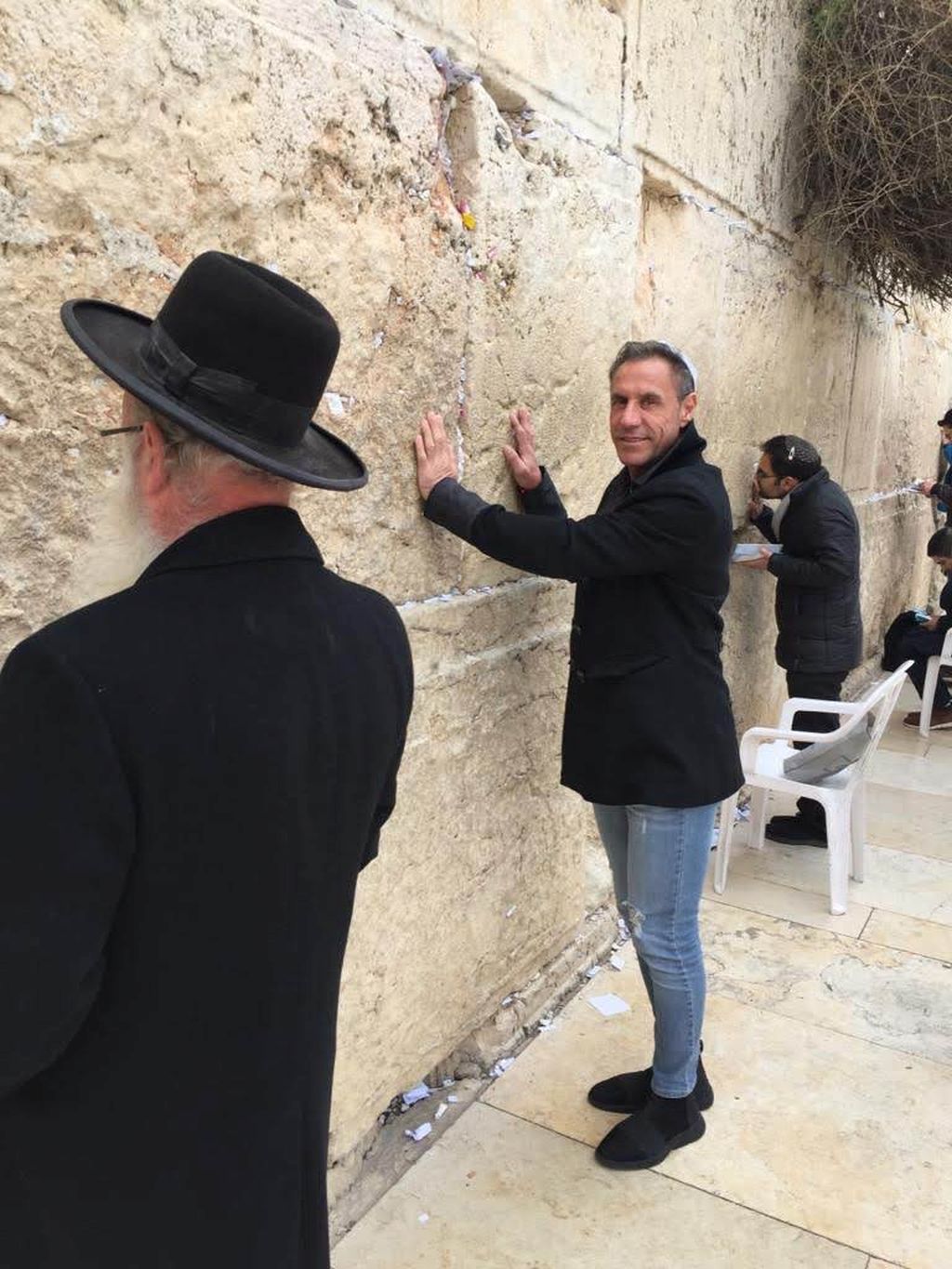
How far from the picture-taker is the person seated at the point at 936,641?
6289mm

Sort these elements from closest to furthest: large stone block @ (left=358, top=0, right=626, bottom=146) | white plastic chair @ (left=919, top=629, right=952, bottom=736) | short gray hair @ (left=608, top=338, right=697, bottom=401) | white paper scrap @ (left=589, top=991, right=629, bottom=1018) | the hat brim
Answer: the hat brim < large stone block @ (left=358, top=0, right=626, bottom=146) < short gray hair @ (left=608, top=338, right=697, bottom=401) < white paper scrap @ (left=589, top=991, right=629, bottom=1018) < white plastic chair @ (left=919, top=629, right=952, bottom=736)

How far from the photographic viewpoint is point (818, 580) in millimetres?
4355

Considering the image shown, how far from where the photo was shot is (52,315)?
1487 mm

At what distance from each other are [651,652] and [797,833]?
256cm

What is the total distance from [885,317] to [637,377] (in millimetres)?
4712

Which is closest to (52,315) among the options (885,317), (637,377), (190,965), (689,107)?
(190,965)

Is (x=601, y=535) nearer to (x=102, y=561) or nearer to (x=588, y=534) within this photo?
(x=588, y=534)

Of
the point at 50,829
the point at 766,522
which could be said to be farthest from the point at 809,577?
the point at 50,829

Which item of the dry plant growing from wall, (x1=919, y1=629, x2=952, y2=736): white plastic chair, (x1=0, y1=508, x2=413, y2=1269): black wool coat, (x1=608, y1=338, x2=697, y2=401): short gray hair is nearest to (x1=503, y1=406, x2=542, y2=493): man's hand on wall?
(x1=608, y1=338, x2=697, y2=401): short gray hair

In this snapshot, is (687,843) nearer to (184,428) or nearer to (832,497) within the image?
(184,428)

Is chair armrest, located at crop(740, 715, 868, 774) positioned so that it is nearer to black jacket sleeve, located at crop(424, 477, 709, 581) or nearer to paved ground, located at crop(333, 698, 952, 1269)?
paved ground, located at crop(333, 698, 952, 1269)

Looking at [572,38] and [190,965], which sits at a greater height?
[572,38]

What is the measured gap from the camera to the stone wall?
4.93 ft

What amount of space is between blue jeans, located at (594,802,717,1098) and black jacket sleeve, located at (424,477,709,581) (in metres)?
0.57
